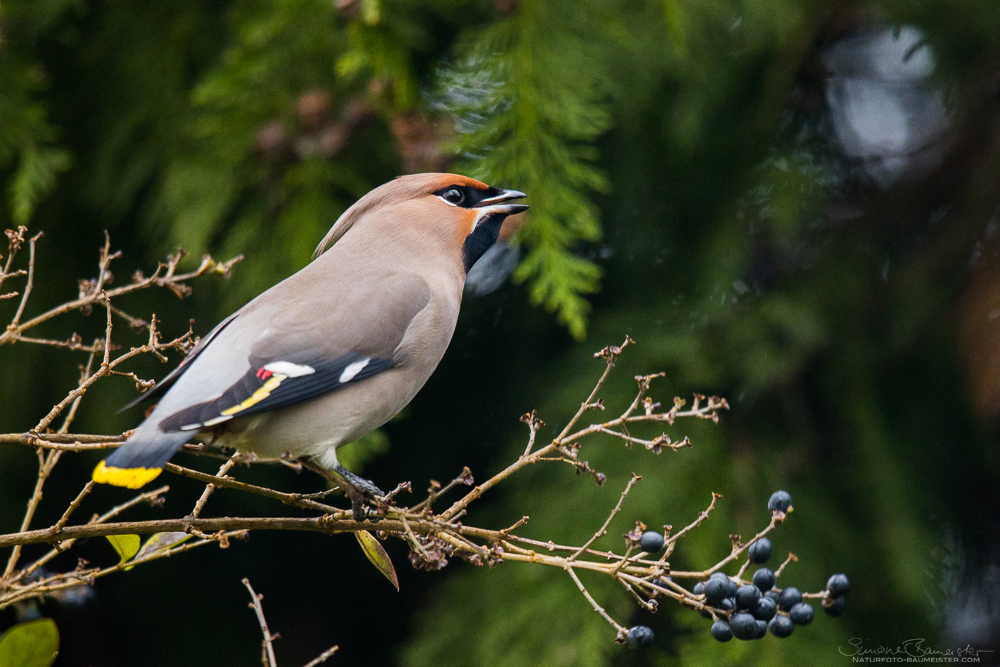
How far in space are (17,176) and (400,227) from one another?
43.1 inches

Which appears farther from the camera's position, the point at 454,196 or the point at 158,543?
the point at 454,196

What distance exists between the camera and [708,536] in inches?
113

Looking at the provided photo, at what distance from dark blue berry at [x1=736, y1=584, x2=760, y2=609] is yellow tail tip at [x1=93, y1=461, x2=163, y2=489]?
981mm

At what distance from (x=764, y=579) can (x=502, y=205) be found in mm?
1045

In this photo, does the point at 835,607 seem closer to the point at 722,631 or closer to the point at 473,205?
the point at 722,631

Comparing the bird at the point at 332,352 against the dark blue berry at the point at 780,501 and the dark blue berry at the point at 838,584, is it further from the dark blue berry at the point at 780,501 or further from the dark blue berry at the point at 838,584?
the dark blue berry at the point at 838,584

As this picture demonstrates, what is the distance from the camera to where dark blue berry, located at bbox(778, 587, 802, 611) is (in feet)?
6.23

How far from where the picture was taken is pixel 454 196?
7.80ft

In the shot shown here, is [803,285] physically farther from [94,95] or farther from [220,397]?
[94,95]

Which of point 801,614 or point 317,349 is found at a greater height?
point 317,349

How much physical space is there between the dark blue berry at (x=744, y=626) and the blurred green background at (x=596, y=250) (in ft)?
3.24

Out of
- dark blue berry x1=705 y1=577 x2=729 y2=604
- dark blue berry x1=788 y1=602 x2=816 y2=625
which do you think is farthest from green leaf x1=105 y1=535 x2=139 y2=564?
dark blue berry x1=788 y1=602 x2=816 y2=625

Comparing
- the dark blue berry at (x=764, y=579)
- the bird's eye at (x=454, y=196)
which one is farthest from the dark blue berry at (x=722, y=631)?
the bird's eye at (x=454, y=196)
